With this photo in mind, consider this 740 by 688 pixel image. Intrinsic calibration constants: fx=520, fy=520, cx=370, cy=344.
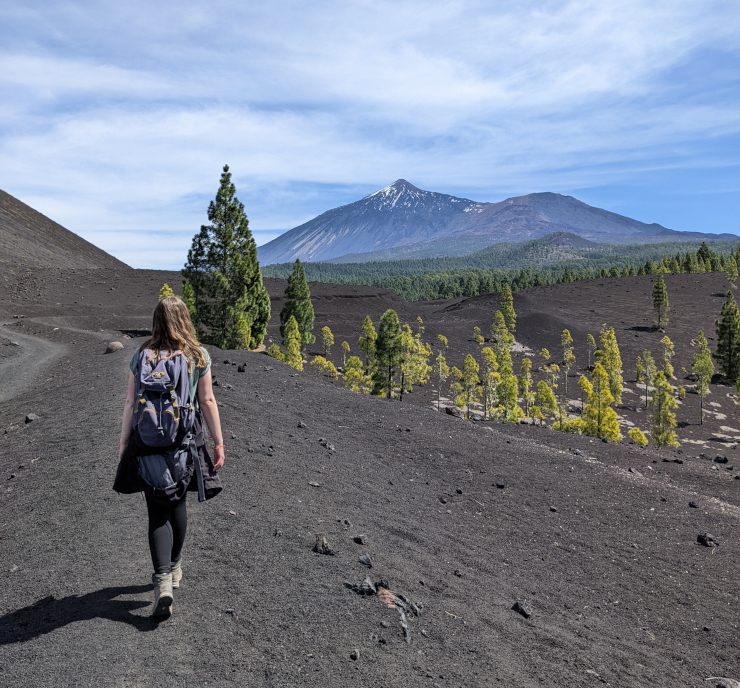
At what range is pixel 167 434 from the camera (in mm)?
4641

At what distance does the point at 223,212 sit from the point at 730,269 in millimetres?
144692

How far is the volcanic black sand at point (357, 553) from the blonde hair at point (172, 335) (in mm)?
2489

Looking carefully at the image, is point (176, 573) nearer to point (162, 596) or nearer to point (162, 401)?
point (162, 596)

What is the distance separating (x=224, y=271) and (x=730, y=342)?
272ft

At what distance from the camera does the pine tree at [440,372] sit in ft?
196

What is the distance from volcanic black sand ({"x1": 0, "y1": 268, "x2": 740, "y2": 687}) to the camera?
4.80m

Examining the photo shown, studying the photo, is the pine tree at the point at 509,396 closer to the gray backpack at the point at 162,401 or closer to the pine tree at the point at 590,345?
the gray backpack at the point at 162,401

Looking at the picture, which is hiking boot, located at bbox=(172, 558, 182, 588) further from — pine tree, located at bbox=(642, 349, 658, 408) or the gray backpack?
pine tree, located at bbox=(642, 349, 658, 408)

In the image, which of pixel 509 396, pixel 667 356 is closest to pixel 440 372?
pixel 509 396

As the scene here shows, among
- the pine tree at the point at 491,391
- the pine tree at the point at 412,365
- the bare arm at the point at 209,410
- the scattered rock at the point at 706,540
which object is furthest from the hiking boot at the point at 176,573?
the pine tree at the point at 412,365

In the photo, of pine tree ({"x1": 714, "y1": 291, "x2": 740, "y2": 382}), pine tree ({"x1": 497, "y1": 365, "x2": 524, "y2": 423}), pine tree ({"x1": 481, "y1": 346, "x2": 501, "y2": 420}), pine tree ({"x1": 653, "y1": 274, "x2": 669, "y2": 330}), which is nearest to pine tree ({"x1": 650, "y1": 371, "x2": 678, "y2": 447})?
pine tree ({"x1": 497, "y1": 365, "x2": 524, "y2": 423})

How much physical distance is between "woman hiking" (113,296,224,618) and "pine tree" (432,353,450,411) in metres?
53.2

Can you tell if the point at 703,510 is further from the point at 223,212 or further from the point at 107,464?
the point at 223,212

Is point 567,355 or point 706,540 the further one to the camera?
point 567,355
